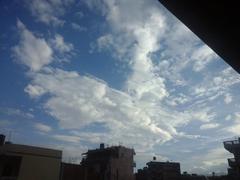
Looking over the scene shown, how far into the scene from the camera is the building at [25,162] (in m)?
26.9

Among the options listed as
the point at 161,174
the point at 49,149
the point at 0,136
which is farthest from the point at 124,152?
the point at 0,136

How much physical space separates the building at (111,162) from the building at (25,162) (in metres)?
15.4

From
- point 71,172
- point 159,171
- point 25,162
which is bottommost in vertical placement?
point 25,162

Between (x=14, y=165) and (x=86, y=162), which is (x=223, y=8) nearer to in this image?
(x=14, y=165)

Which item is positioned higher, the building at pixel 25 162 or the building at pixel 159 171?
the building at pixel 159 171

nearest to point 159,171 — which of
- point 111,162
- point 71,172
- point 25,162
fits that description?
point 111,162

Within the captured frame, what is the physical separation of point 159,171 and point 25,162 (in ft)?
124

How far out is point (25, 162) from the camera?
91.9 feet

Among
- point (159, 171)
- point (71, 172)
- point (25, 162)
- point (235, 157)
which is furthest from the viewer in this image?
point (159, 171)

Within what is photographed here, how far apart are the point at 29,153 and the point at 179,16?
28.3 meters

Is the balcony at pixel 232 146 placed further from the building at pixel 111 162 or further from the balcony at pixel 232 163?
the building at pixel 111 162

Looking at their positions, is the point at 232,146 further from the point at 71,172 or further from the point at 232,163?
the point at 71,172

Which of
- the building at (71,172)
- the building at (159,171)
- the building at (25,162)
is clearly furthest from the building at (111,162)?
the building at (25,162)

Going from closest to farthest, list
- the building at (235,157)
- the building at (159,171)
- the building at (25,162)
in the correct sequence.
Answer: the building at (25,162)
the building at (235,157)
the building at (159,171)
